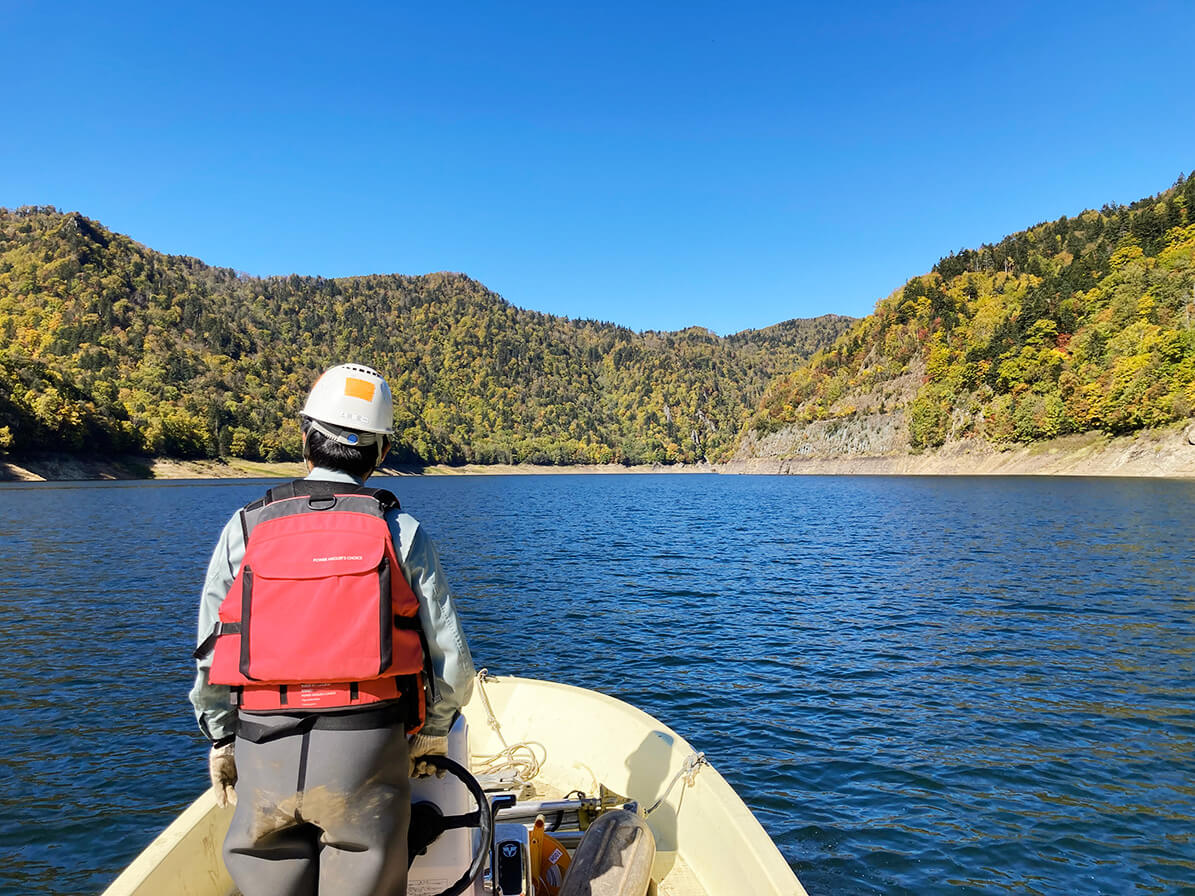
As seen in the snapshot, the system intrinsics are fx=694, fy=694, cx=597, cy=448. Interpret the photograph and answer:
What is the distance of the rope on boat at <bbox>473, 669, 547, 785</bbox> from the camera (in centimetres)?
763

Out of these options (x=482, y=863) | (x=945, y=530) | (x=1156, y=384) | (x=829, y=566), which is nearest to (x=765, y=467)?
(x=1156, y=384)

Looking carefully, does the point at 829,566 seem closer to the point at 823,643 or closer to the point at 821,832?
the point at 823,643

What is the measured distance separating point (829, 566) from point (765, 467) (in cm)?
16152

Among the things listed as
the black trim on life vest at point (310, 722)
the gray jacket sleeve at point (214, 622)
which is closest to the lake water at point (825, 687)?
the black trim on life vest at point (310, 722)

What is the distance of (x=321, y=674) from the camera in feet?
8.98

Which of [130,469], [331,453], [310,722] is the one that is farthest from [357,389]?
[130,469]

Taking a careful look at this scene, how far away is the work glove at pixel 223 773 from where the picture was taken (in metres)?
3.19

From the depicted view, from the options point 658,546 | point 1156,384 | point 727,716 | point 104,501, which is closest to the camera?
point 727,716

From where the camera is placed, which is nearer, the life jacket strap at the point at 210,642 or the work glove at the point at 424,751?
the life jacket strap at the point at 210,642

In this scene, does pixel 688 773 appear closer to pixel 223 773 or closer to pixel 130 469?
pixel 223 773

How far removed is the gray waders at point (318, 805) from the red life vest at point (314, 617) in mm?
125

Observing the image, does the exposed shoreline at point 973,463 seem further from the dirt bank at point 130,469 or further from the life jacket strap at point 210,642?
the life jacket strap at point 210,642

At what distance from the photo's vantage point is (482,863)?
11.9ft

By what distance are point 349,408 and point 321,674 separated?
1.20 m
